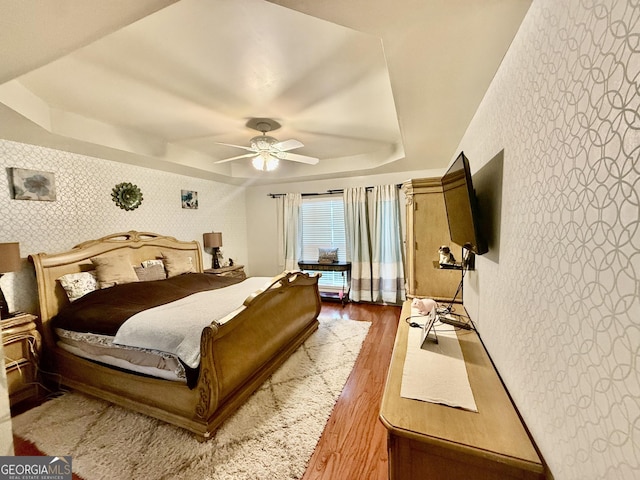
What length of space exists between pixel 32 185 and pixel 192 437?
2.96 meters

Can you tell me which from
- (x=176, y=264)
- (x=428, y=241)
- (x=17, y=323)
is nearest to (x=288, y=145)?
(x=428, y=241)

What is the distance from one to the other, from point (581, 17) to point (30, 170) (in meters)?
4.12

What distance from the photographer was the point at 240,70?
6.34 ft

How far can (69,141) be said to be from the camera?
262 cm

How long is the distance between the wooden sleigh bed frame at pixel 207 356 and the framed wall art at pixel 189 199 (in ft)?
4.04

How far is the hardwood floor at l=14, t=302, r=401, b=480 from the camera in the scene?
1487 mm

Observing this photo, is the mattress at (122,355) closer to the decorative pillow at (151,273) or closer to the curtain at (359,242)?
the decorative pillow at (151,273)

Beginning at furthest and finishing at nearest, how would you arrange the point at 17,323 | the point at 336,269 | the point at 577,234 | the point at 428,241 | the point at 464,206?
the point at 336,269 < the point at 428,241 < the point at 17,323 < the point at 464,206 < the point at 577,234

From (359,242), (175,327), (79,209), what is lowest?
(175,327)

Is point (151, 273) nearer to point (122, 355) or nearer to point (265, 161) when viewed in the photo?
point (122, 355)

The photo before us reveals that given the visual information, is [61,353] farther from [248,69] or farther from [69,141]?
[248,69]

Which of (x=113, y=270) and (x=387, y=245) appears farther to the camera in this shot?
(x=387, y=245)

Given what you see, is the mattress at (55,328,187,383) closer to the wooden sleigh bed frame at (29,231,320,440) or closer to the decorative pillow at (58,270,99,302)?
the wooden sleigh bed frame at (29,231,320,440)

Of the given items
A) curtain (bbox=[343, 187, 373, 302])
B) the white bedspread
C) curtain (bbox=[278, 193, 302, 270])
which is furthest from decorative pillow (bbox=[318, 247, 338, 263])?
the white bedspread
